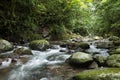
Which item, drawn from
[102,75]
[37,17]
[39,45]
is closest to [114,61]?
[102,75]

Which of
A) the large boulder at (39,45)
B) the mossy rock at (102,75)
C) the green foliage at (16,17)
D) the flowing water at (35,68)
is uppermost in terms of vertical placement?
the green foliage at (16,17)

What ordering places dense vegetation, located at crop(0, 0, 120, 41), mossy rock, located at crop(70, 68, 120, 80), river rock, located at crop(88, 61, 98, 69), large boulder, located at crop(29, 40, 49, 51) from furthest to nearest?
dense vegetation, located at crop(0, 0, 120, 41)
large boulder, located at crop(29, 40, 49, 51)
river rock, located at crop(88, 61, 98, 69)
mossy rock, located at crop(70, 68, 120, 80)

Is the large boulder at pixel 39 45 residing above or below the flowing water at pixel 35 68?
above

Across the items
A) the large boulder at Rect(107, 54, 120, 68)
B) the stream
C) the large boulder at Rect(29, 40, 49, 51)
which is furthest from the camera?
the large boulder at Rect(29, 40, 49, 51)

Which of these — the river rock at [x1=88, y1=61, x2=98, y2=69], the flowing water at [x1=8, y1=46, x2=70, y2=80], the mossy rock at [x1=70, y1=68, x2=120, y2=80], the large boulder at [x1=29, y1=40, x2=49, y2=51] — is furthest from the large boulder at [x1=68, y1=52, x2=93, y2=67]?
the large boulder at [x1=29, y1=40, x2=49, y2=51]

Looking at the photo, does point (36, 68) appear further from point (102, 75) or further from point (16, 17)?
point (16, 17)

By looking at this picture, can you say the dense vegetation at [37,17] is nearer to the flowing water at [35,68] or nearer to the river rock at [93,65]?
the flowing water at [35,68]

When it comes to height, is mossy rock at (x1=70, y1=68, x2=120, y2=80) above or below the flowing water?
above

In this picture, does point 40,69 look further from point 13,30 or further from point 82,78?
point 13,30

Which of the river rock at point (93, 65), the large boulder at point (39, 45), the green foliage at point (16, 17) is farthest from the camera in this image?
Answer: the green foliage at point (16, 17)

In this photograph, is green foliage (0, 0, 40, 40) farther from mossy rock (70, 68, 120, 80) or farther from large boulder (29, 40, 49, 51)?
mossy rock (70, 68, 120, 80)

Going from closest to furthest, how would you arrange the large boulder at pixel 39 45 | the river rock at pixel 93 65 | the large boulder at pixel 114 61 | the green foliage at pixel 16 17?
the large boulder at pixel 114 61
the river rock at pixel 93 65
the large boulder at pixel 39 45
the green foliage at pixel 16 17

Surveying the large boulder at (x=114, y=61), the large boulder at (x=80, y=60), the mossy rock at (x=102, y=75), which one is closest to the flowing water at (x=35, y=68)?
the large boulder at (x=80, y=60)

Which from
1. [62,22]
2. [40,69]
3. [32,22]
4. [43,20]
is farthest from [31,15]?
[40,69]
